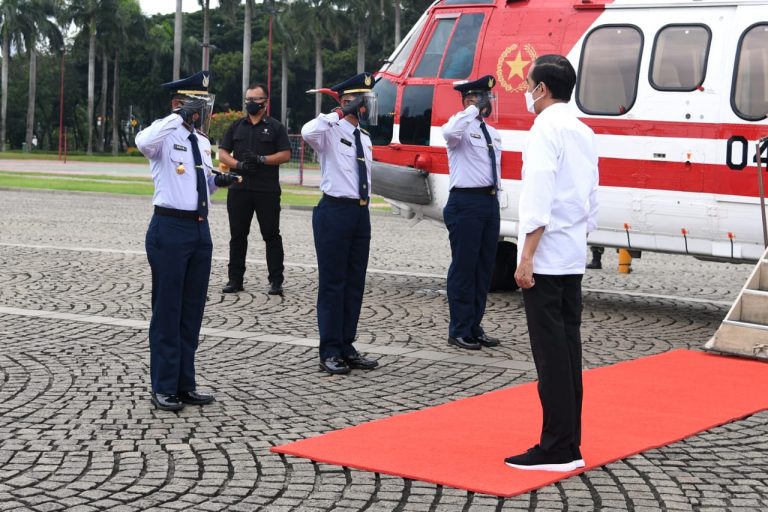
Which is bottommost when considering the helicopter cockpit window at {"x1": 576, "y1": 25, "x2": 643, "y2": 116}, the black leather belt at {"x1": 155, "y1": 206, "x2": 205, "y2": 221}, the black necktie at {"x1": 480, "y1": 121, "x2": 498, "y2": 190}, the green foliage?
the black leather belt at {"x1": 155, "y1": 206, "x2": 205, "y2": 221}

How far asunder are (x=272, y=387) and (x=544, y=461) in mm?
2439

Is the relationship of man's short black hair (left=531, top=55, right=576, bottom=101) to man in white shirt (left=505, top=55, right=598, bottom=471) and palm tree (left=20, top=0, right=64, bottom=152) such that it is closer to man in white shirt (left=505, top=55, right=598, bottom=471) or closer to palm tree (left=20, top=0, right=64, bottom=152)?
man in white shirt (left=505, top=55, right=598, bottom=471)

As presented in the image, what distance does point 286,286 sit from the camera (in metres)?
12.9

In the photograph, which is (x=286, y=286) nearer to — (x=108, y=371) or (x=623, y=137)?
(x=623, y=137)

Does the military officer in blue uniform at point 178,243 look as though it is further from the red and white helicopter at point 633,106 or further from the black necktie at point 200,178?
the red and white helicopter at point 633,106

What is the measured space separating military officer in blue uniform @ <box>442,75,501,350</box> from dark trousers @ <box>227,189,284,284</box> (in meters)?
2.91

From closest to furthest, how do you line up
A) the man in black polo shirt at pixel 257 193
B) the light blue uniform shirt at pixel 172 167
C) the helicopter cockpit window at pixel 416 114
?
the light blue uniform shirt at pixel 172 167 < the man in black polo shirt at pixel 257 193 < the helicopter cockpit window at pixel 416 114

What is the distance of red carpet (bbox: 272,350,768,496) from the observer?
580cm

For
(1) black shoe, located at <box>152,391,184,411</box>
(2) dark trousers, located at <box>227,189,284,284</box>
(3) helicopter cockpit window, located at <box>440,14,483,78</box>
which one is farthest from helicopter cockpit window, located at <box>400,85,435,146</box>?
(1) black shoe, located at <box>152,391,184,411</box>

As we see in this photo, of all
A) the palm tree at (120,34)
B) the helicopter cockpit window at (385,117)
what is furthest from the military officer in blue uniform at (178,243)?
the palm tree at (120,34)

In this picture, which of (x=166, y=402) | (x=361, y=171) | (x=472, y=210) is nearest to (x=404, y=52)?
(x=472, y=210)

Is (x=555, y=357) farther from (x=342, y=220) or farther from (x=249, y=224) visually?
(x=249, y=224)

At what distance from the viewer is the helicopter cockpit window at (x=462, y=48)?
1227 centimetres

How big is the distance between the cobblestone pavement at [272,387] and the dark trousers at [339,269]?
0.29 m
